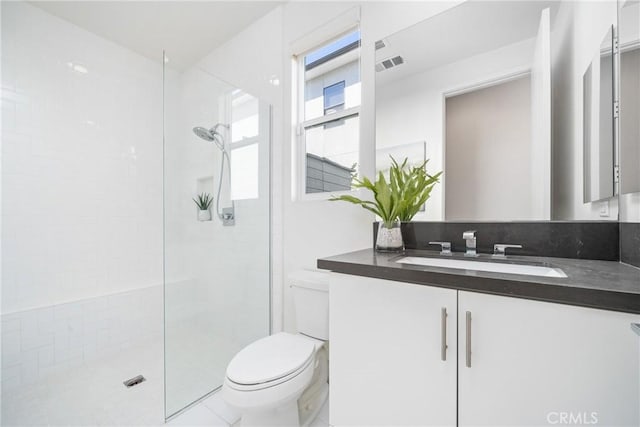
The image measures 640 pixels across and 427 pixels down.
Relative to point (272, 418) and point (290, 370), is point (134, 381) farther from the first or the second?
point (290, 370)

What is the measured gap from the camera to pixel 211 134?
1.91m

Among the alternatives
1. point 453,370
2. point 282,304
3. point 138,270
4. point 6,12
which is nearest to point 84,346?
point 138,270

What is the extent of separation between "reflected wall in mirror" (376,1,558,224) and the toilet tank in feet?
2.18

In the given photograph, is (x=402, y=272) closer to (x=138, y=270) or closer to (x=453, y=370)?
(x=453, y=370)

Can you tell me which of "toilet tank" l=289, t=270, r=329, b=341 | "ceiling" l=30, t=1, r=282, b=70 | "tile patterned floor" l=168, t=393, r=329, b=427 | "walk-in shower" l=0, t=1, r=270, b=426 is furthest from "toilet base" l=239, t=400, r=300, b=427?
"ceiling" l=30, t=1, r=282, b=70

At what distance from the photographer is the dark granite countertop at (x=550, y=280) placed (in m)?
0.56

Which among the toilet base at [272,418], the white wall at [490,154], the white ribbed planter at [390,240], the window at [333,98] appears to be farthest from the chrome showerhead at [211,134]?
the toilet base at [272,418]

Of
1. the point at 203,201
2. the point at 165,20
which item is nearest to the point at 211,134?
the point at 203,201

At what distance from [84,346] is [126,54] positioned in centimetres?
248

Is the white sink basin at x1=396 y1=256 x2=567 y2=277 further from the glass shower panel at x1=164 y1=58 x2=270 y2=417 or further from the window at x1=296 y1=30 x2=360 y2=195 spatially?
the glass shower panel at x1=164 y1=58 x2=270 y2=417

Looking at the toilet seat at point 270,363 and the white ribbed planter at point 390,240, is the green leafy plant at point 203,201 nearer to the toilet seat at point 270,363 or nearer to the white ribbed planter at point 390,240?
the toilet seat at point 270,363

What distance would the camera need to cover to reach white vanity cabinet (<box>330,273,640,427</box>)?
22.6 inches

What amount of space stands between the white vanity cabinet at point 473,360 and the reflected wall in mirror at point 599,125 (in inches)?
24.4

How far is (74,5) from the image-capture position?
1937 mm
